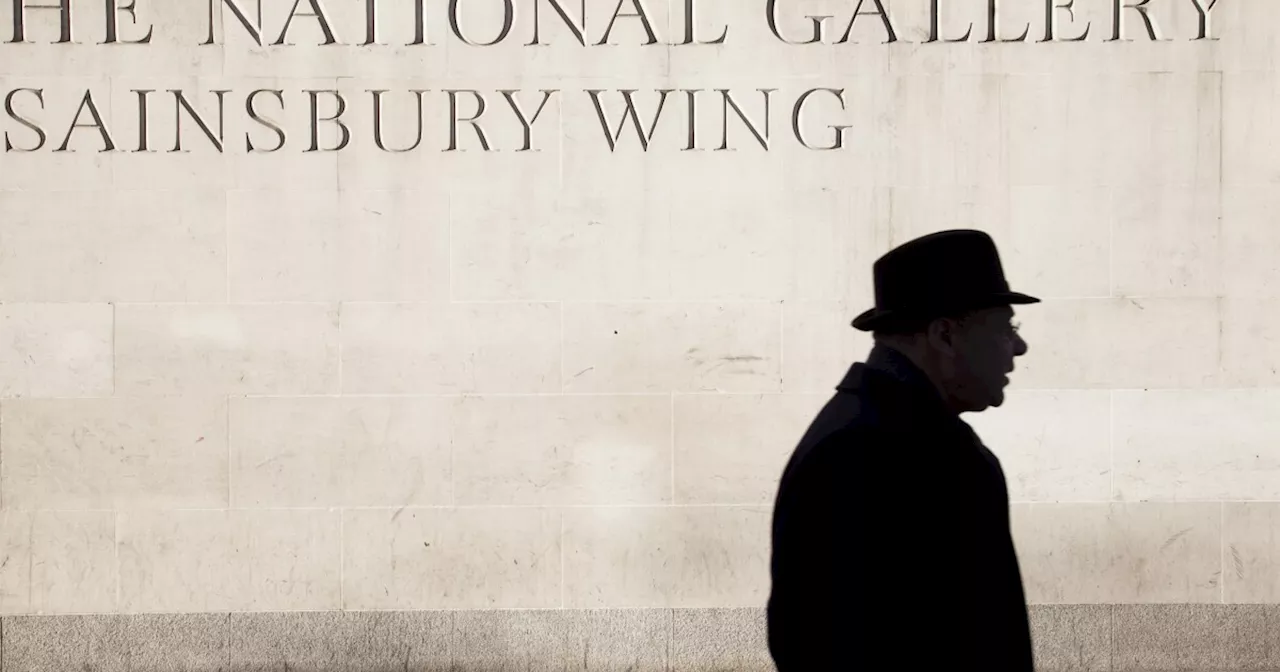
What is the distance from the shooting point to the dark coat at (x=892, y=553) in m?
2.87

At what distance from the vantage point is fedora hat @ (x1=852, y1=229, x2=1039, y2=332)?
3.40m

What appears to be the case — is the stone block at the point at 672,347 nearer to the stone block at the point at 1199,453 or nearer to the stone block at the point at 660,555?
the stone block at the point at 660,555

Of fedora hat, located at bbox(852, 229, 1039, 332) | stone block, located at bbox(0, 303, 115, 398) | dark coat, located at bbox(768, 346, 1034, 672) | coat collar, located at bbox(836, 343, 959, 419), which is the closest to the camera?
dark coat, located at bbox(768, 346, 1034, 672)

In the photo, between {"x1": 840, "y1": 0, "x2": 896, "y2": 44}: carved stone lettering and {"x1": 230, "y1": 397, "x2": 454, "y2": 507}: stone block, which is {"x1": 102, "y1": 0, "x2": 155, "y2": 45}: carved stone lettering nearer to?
{"x1": 230, "y1": 397, "x2": 454, "y2": 507}: stone block

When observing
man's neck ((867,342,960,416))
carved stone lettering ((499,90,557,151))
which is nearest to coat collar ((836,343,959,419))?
man's neck ((867,342,960,416))

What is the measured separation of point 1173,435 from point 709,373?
103 inches

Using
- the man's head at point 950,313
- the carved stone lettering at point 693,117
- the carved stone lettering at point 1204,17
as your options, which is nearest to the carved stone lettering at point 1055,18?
the carved stone lettering at point 1204,17

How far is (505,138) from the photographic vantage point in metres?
7.33

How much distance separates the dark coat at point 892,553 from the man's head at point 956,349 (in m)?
0.27

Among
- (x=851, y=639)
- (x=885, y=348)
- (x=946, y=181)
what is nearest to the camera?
(x=851, y=639)

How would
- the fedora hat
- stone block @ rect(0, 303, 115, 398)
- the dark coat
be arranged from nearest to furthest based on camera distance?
1. the dark coat
2. the fedora hat
3. stone block @ rect(0, 303, 115, 398)

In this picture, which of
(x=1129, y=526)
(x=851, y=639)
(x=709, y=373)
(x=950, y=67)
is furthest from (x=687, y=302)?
→ (x=851, y=639)

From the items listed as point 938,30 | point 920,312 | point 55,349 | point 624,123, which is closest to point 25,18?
point 55,349

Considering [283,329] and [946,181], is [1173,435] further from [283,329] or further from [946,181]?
[283,329]
